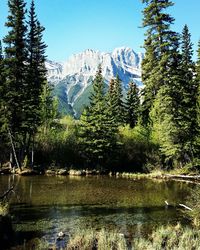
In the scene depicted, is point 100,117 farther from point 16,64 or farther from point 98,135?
point 16,64

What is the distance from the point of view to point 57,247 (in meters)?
14.6

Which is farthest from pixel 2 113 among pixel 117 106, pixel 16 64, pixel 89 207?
pixel 117 106

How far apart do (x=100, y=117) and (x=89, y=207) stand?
2868 centimetres

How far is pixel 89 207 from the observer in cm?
2402

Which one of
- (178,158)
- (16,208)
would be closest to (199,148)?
(178,158)

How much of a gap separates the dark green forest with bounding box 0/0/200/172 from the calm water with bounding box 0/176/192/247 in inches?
360

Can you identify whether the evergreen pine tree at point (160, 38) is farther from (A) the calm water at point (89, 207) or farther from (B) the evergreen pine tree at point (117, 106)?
(B) the evergreen pine tree at point (117, 106)

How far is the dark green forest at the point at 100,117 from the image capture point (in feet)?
135

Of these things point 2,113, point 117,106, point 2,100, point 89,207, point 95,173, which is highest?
point 117,106

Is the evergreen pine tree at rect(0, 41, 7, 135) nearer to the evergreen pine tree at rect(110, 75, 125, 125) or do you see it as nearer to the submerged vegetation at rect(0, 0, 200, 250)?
the submerged vegetation at rect(0, 0, 200, 250)

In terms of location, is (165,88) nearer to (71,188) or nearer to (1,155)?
(71,188)

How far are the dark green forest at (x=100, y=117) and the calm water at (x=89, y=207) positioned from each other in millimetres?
9132

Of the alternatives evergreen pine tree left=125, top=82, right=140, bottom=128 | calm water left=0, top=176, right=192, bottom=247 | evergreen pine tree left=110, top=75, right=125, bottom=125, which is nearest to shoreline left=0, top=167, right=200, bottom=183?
calm water left=0, top=176, right=192, bottom=247

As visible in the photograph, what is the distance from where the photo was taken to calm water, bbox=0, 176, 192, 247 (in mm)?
18422
